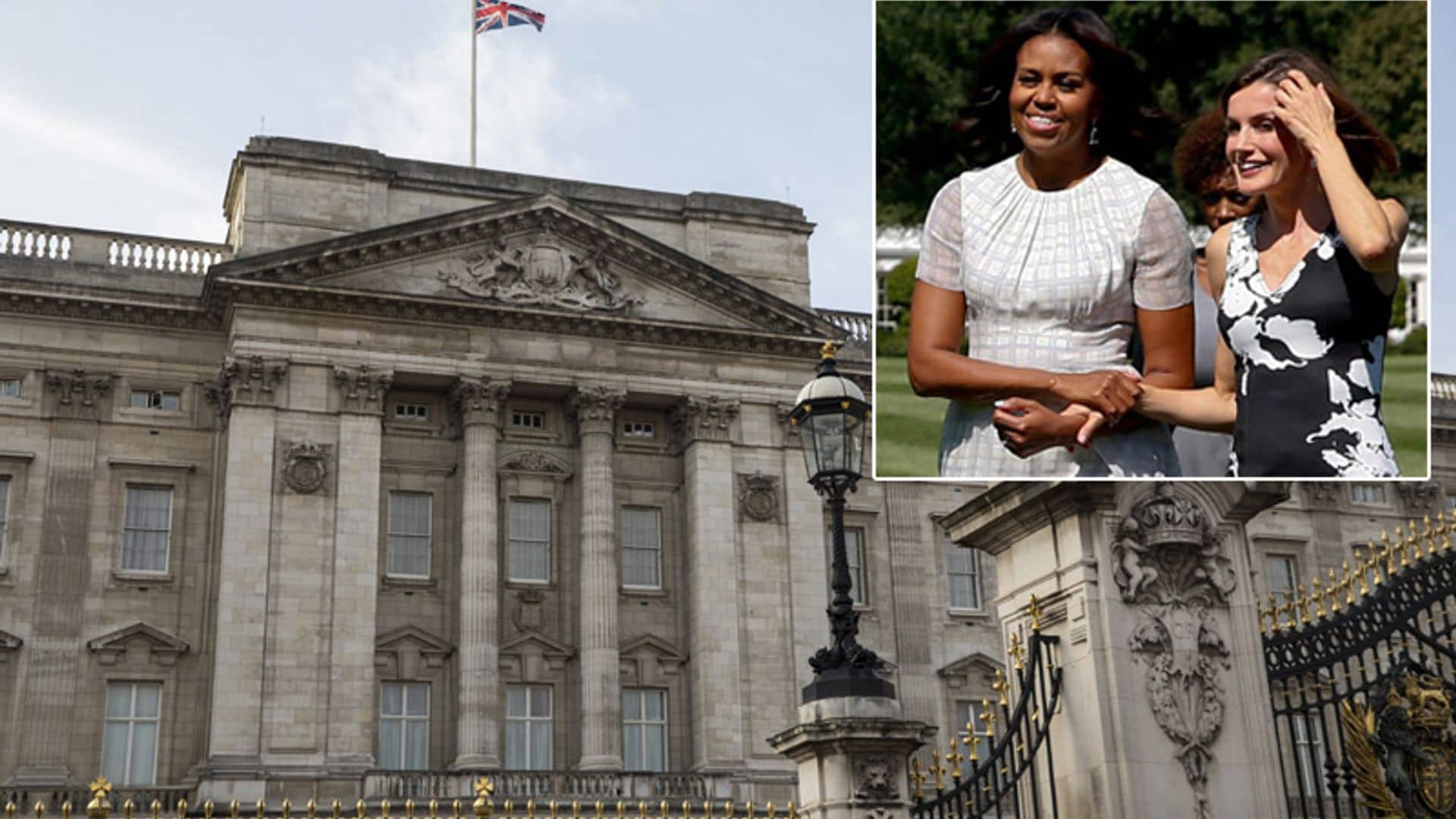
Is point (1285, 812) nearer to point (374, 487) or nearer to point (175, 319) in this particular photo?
point (374, 487)

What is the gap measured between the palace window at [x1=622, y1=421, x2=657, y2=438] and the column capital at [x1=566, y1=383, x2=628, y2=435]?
1.07 metres

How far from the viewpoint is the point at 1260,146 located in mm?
10562

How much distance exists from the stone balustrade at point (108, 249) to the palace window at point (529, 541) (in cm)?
925

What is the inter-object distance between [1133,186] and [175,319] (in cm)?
3612

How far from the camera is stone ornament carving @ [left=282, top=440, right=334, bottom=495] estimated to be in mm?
40969

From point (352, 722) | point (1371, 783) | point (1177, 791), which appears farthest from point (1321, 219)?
point (352, 722)

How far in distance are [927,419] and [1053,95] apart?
190cm

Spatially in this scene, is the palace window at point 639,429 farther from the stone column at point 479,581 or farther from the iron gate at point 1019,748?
the iron gate at point 1019,748

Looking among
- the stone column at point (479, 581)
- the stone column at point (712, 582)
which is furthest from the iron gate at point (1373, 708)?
the stone column at point (712, 582)

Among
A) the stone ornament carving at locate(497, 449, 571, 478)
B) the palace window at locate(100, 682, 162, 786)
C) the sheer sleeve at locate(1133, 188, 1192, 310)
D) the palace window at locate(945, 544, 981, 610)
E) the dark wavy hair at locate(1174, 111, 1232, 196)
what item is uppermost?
the stone ornament carving at locate(497, 449, 571, 478)

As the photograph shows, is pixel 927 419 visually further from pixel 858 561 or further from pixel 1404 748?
pixel 858 561

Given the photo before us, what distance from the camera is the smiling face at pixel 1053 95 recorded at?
1007cm

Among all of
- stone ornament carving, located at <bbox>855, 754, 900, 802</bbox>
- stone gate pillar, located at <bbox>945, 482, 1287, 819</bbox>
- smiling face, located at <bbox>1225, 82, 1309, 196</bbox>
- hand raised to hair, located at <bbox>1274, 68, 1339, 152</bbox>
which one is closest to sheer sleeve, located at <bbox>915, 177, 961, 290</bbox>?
smiling face, located at <bbox>1225, 82, 1309, 196</bbox>

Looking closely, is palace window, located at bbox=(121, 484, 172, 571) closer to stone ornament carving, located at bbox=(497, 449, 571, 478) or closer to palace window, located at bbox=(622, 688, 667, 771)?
stone ornament carving, located at bbox=(497, 449, 571, 478)
